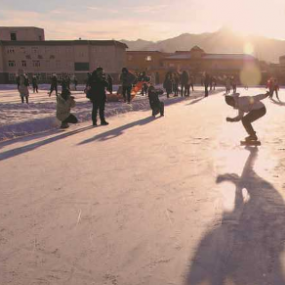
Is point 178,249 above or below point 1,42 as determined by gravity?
below

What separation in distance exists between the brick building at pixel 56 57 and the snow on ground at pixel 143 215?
41.3 metres

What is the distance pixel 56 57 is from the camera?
45594mm

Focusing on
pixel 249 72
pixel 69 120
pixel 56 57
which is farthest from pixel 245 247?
pixel 249 72

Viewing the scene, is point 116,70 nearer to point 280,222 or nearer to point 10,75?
point 10,75

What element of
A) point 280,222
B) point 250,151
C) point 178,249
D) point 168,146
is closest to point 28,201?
point 178,249

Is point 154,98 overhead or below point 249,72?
below

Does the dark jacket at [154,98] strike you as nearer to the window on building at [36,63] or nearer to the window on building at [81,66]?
the window on building at [81,66]

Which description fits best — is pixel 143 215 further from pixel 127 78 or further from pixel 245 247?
pixel 127 78

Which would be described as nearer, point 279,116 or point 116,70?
point 279,116

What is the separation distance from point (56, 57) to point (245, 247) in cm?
4692

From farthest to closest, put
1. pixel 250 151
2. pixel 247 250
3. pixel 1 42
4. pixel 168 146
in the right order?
pixel 1 42, pixel 168 146, pixel 250 151, pixel 247 250

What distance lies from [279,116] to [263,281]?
30.0ft

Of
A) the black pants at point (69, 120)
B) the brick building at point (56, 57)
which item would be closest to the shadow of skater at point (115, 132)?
the black pants at point (69, 120)

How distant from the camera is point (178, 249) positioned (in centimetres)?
243
